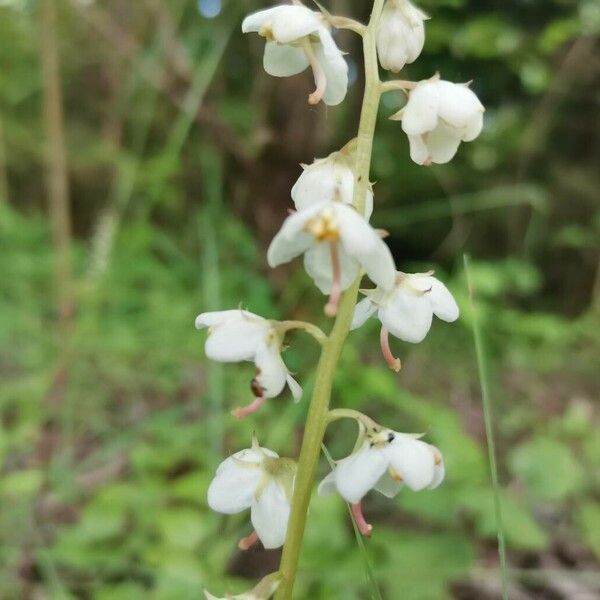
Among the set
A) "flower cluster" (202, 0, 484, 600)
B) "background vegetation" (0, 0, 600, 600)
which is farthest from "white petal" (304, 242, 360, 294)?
"background vegetation" (0, 0, 600, 600)

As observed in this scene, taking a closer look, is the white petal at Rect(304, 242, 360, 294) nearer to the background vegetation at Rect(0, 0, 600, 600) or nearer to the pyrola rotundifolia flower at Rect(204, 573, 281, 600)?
the pyrola rotundifolia flower at Rect(204, 573, 281, 600)

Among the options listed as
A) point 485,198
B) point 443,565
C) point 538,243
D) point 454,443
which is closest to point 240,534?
point 443,565

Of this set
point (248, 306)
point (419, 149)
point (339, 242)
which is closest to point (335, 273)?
point (339, 242)

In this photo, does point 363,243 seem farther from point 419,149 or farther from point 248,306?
point 248,306

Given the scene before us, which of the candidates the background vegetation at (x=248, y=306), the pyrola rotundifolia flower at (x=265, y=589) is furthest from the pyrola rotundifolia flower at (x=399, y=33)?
the background vegetation at (x=248, y=306)

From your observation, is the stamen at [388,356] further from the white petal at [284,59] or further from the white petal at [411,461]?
the white petal at [284,59]

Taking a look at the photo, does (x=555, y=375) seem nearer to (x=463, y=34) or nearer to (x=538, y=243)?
(x=538, y=243)
